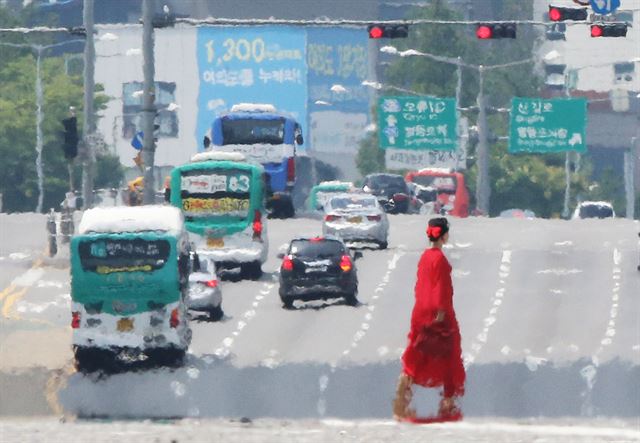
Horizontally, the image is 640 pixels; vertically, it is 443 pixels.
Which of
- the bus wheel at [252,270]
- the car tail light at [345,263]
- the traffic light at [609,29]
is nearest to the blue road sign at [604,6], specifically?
the traffic light at [609,29]

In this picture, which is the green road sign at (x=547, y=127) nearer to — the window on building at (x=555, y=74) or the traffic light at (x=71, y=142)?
the traffic light at (x=71, y=142)

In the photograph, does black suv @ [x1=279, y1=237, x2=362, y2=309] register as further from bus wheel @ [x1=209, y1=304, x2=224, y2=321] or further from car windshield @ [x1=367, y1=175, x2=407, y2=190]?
car windshield @ [x1=367, y1=175, x2=407, y2=190]

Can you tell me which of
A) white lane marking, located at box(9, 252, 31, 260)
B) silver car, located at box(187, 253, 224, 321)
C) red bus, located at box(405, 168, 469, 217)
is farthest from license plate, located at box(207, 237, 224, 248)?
red bus, located at box(405, 168, 469, 217)

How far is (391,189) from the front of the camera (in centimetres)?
8369

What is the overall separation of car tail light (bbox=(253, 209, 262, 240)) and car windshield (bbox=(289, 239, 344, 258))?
187 inches

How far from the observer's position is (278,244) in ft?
205

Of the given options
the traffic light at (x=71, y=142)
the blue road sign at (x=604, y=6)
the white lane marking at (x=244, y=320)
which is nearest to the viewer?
the white lane marking at (x=244, y=320)

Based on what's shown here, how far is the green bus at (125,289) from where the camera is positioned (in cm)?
3519

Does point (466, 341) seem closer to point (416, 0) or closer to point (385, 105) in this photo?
point (385, 105)

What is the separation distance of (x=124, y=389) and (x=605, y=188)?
116279mm

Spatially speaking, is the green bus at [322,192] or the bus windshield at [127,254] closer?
the bus windshield at [127,254]

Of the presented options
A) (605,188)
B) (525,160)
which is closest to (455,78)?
(525,160)

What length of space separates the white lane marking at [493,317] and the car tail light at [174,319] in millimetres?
4714

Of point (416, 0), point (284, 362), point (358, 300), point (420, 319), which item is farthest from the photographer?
point (416, 0)
